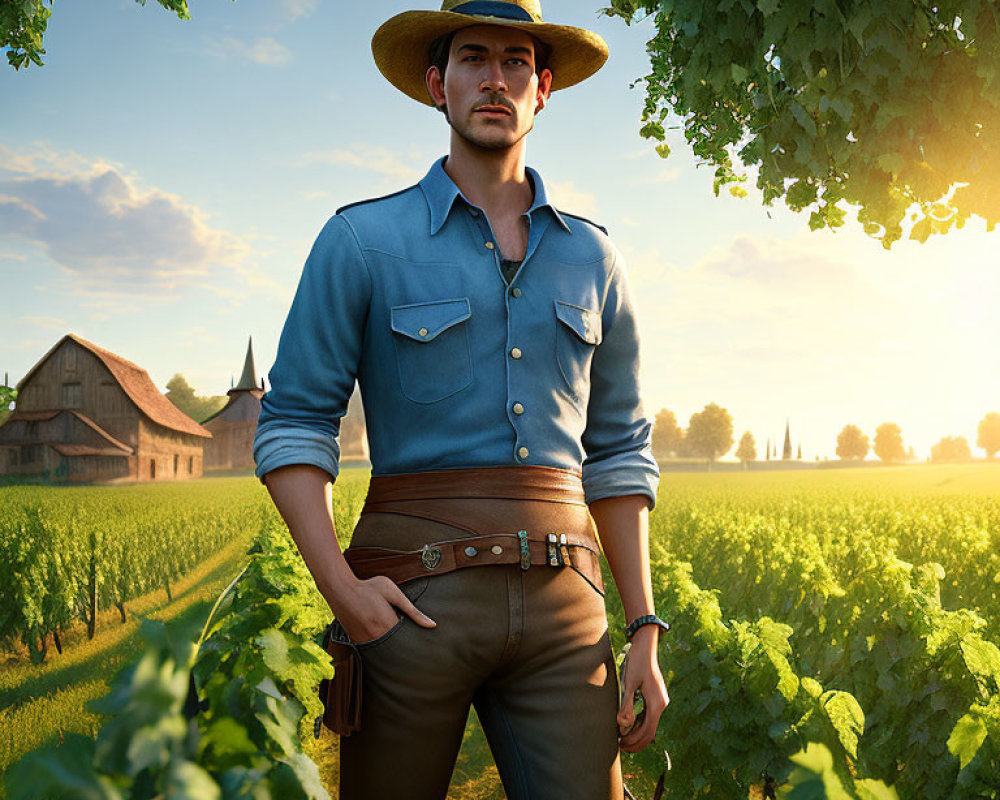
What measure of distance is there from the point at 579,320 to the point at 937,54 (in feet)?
4.87

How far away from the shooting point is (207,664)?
7.30ft

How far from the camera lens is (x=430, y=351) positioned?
2219 millimetres

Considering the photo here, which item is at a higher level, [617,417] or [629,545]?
[617,417]

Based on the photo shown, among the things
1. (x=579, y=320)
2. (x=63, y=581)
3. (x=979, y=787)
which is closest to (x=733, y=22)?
(x=579, y=320)

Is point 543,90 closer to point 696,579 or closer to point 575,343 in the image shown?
point 575,343

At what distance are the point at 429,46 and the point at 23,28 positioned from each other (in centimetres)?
816

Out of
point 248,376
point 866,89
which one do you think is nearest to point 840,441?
point 248,376

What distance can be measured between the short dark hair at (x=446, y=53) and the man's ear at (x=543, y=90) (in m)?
0.02

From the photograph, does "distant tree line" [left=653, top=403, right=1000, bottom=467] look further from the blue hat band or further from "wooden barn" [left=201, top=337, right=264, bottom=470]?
the blue hat band

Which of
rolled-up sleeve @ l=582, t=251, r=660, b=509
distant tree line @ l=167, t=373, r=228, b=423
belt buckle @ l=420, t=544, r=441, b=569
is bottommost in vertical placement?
belt buckle @ l=420, t=544, r=441, b=569

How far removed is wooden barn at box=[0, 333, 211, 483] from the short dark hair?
108ft

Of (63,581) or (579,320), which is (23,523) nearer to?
(63,581)

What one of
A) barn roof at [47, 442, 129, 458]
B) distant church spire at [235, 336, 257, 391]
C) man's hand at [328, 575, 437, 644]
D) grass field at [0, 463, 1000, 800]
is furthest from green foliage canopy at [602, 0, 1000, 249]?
distant church spire at [235, 336, 257, 391]

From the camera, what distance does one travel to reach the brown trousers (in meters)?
2.03
